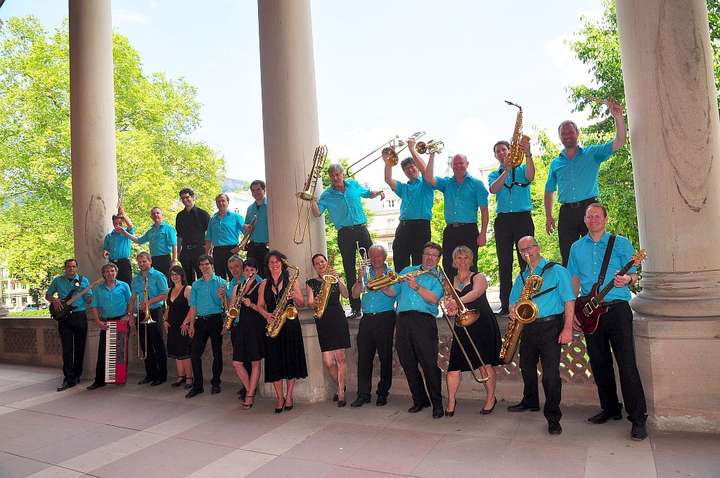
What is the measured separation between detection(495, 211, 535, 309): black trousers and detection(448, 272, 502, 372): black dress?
72 cm

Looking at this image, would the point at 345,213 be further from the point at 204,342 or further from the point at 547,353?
the point at 547,353

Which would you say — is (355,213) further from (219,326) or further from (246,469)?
(246,469)

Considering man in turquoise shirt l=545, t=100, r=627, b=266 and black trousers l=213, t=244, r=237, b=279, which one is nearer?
man in turquoise shirt l=545, t=100, r=627, b=266

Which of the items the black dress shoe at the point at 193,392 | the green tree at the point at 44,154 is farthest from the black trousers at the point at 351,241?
the green tree at the point at 44,154

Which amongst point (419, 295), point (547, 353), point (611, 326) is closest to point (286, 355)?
point (419, 295)

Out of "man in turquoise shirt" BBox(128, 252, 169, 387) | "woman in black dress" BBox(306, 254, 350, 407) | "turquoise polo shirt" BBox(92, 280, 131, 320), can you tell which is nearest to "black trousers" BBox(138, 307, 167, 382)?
"man in turquoise shirt" BBox(128, 252, 169, 387)

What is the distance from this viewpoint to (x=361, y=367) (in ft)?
20.3

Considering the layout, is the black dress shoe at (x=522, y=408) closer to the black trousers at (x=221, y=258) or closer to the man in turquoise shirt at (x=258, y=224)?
the man in turquoise shirt at (x=258, y=224)

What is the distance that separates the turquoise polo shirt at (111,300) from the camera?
326 inches

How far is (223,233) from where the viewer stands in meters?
8.11

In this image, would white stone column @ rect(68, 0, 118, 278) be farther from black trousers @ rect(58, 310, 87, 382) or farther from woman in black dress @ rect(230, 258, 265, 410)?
woman in black dress @ rect(230, 258, 265, 410)

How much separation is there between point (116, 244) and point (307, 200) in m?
4.19

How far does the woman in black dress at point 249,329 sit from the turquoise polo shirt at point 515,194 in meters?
3.15

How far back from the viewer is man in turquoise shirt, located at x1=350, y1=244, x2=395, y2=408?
594cm
